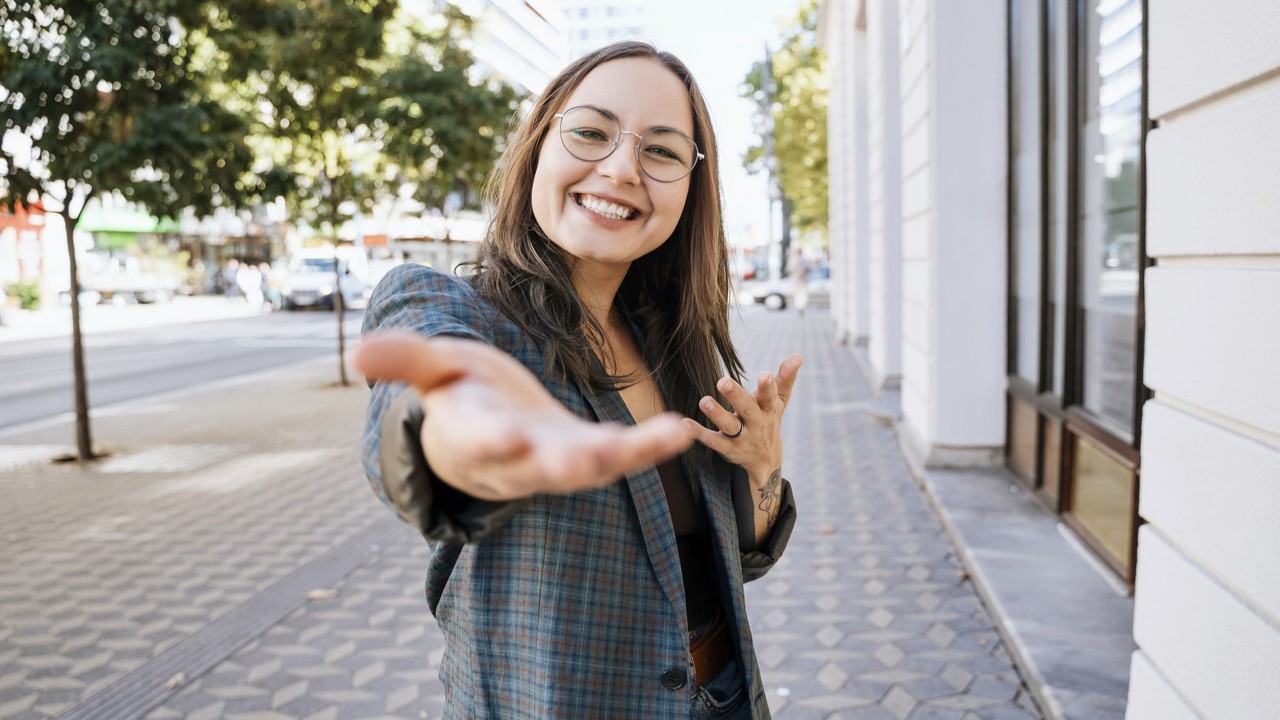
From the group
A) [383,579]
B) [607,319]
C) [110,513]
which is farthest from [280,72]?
[607,319]

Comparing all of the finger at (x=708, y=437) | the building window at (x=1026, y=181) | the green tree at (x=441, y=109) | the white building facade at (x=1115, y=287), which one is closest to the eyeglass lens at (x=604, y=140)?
the finger at (x=708, y=437)

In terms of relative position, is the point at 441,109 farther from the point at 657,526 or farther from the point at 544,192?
the point at 657,526

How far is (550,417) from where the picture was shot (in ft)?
2.78

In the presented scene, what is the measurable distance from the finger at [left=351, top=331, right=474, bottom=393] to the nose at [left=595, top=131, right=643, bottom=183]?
707 millimetres

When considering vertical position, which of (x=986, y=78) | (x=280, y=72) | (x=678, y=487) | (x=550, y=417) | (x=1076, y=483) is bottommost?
(x=1076, y=483)

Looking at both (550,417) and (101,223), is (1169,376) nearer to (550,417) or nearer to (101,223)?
(550,417)

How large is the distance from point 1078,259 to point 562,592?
470cm

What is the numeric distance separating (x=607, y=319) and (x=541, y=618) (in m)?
0.59

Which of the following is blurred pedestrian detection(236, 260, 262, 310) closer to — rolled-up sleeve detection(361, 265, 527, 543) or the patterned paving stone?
the patterned paving stone

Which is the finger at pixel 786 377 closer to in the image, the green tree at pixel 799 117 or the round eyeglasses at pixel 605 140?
the round eyeglasses at pixel 605 140

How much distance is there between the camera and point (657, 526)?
4.81 ft

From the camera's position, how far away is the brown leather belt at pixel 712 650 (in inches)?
65.1

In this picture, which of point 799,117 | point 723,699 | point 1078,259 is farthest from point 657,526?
point 799,117

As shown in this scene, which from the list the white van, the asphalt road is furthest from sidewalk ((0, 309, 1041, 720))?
the white van
